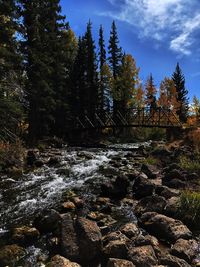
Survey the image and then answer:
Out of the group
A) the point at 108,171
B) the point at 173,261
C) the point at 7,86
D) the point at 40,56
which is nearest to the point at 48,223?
the point at 173,261

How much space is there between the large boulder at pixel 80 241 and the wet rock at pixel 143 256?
70 centimetres

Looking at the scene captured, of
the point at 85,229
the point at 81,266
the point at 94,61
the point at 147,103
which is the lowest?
the point at 81,266

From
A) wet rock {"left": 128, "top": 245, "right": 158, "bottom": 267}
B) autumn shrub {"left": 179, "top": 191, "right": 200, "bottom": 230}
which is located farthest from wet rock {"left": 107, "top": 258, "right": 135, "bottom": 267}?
autumn shrub {"left": 179, "top": 191, "right": 200, "bottom": 230}

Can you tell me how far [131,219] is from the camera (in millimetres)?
7418

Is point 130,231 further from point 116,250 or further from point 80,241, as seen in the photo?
point 80,241

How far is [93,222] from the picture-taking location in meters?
6.06

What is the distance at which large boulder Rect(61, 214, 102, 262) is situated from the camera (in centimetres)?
529

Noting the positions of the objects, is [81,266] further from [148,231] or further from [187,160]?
[187,160]

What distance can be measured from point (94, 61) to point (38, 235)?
31359 mm

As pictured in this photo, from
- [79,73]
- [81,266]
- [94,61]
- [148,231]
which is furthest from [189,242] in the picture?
[94,61]

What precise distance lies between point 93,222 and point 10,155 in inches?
351

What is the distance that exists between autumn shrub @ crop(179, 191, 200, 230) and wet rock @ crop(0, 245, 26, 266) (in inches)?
153

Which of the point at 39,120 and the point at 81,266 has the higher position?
the point at 39,120

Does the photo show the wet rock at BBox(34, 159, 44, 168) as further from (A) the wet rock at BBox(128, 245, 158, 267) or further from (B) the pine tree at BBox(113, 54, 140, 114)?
(B) the pine tree at BBox(113, 54, 140, 114)
